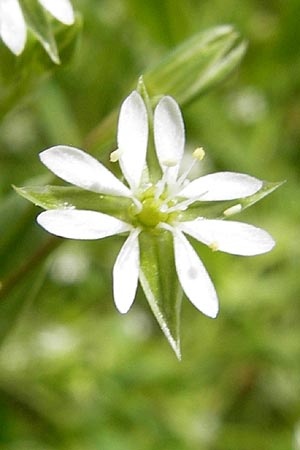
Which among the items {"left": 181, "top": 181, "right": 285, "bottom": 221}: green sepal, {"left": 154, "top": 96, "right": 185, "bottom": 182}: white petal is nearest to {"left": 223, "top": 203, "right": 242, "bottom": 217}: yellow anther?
{"left": 181, "top": 181, "right": 285, "bottom": 221}: green sepal

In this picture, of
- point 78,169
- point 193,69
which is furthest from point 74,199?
point 193,69

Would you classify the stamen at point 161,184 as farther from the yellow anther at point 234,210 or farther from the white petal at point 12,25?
the white petal at point 12,25

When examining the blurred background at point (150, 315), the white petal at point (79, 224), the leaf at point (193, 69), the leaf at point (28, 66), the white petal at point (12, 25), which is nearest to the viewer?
the white petal at point (79, 224)

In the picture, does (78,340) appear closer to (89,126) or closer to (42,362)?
(42,362)

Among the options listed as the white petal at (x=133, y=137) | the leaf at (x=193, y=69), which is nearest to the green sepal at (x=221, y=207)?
the white petal at (x=133, y=137)

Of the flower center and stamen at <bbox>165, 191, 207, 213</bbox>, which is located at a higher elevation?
the flower center

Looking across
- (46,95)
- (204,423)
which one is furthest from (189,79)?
(204,423)

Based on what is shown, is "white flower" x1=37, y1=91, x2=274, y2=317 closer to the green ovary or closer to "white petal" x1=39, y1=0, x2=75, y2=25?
the green ovary
